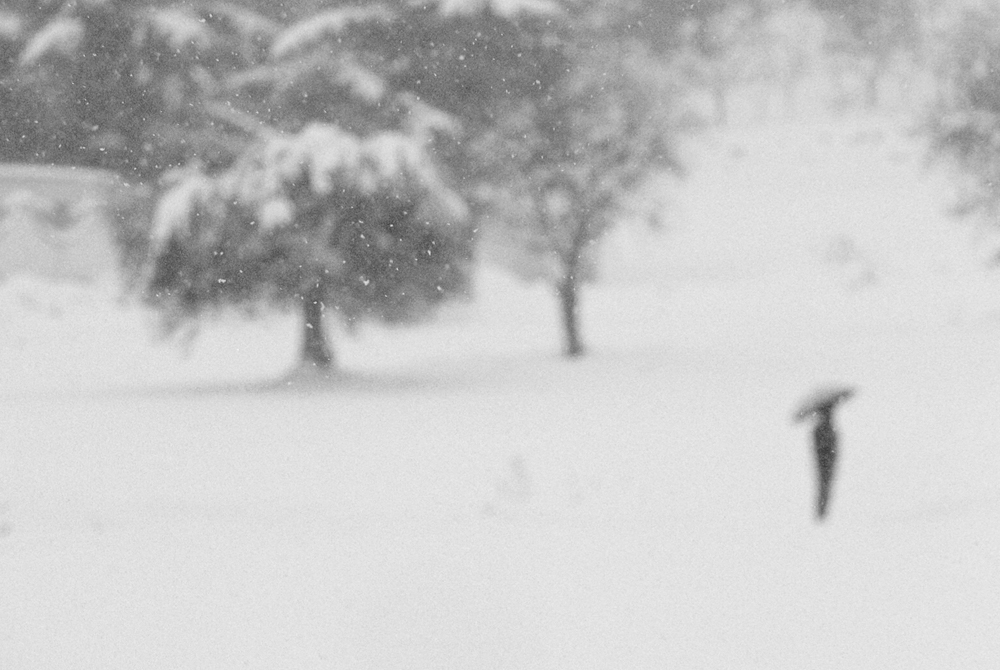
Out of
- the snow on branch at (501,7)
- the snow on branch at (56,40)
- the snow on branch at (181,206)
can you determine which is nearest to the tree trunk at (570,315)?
the snow on branch at (501,7)

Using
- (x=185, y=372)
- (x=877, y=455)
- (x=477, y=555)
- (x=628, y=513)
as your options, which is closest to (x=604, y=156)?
(x=185, y=372)

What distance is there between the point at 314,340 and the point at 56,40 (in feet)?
19.6

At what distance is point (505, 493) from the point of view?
11922 mm

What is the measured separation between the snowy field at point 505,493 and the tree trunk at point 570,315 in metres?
0.44

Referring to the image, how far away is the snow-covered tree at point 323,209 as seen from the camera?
18.5m

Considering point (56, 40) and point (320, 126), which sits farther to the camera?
point (56, 40)

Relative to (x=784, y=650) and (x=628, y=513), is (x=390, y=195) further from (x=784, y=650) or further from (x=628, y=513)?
(x=784, y=650)

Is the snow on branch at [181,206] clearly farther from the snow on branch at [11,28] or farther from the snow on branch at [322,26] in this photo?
the snow on branch at [11,28]

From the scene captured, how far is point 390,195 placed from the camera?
18.7 meters

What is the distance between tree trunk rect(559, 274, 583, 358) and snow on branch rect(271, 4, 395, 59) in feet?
20.6

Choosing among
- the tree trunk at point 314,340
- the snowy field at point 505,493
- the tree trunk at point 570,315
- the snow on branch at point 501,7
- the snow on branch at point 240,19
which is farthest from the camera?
the tree trunk at point 570,315

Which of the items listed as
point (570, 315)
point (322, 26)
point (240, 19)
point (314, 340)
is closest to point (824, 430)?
point (322, 26)

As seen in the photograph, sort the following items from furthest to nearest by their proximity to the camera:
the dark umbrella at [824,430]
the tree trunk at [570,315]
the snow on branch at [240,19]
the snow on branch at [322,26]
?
the tree trunk at [570,315] → the snow on branch at [240,19] → the snow on branch at [322,26] → the dark umbrella at [824,430]

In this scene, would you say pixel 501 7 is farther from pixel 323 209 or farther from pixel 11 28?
pixel 11 28
